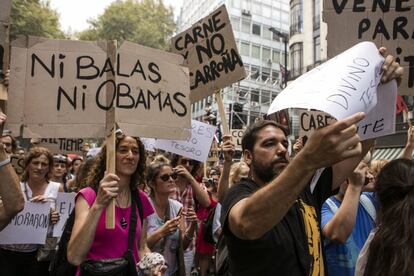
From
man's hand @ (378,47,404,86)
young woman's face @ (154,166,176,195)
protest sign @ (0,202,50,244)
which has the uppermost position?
man's hand @ (378,47,404,86)

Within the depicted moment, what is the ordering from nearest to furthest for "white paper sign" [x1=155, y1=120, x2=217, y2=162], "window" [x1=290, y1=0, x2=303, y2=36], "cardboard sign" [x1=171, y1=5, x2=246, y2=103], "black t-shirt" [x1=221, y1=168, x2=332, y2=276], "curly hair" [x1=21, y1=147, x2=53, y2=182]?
1. "black t-shirt" [x1=221, y1=168, x2=332, y2=276]
2. "curly hair" [x1=21, y1=147, x2=53, y2=182]
3. "cardboard sign" [x1=171, y1=5, x2=246, y2=103]
4. "white paper sign" [x1=155, y1=120, x2=217, y2=162]
5. "window" [x1=290, y1=0, x2=303, y2=36]

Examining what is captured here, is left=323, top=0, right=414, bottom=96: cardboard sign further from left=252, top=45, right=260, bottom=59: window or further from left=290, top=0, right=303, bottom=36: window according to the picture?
left=252, top=45, right=260, bottom=59: window

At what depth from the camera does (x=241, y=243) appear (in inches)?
76.1

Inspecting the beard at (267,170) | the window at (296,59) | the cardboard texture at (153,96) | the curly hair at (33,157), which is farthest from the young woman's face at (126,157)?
→ the window at (296,59)

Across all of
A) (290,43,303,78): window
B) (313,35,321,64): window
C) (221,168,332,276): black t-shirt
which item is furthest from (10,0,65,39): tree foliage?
(221,168,332,276): black t-shirt

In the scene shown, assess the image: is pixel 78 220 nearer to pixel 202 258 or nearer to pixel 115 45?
pixel 115 45

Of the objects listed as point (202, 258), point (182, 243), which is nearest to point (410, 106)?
point (202, 258)

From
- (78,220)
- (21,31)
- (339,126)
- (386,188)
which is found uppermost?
(21,31)

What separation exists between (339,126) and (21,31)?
28.8 metres

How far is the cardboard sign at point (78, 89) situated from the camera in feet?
9.48

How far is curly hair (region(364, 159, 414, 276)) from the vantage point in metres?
1.68

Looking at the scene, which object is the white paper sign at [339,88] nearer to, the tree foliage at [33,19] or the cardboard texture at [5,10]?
the cardboard texture at [5,10]

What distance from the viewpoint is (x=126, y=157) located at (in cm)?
319

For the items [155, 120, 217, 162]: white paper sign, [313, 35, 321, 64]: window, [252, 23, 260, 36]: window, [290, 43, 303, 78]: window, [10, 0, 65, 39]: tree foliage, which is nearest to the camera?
[155, 120, 217, 162]: white paper sign
